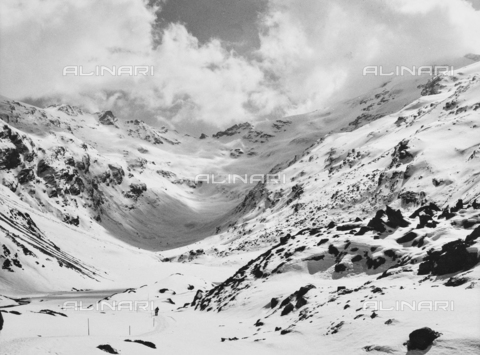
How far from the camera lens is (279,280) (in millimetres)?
55875

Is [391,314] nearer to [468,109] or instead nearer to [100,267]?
[100,267]

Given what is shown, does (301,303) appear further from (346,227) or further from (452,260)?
(346,227)

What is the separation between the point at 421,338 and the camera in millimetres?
25547

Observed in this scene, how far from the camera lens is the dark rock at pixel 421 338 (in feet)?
83.0

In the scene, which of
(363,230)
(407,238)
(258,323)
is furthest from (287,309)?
(363,230)

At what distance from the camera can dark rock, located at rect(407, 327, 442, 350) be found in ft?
83.0

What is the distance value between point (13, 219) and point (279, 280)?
94.3m

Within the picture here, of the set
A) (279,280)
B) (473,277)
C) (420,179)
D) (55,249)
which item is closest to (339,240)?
(279,280)

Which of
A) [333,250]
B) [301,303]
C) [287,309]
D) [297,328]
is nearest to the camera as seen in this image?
[297,328]

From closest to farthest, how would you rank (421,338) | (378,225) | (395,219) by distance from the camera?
(421,338)
(378,225)
(395,219)

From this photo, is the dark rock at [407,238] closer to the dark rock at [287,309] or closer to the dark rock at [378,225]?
the dark rock at [378,225]

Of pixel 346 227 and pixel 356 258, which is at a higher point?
pixel 346 227

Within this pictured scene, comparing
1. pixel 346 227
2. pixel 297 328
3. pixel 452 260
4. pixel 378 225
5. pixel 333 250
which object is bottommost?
pixel 297 328

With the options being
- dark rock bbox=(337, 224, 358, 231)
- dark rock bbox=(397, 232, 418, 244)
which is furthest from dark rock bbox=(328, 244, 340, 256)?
dark rock bbox=(337, 224, 358, 231)
